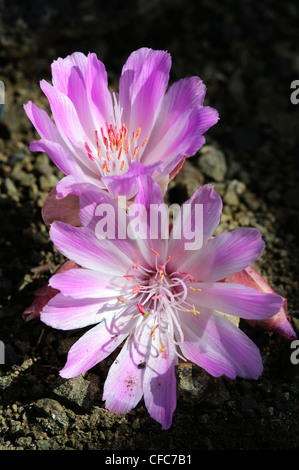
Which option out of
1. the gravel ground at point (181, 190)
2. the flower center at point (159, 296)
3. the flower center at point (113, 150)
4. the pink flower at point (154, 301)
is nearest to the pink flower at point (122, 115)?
the flower center at point (113, 150)

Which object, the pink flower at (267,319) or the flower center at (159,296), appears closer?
the flower center at (159,296)

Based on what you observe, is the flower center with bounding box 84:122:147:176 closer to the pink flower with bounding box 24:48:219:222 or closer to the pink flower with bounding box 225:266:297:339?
the pink flower with bounding box 24:48:219:222

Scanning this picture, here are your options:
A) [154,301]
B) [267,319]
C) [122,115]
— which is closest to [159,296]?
[154,301]

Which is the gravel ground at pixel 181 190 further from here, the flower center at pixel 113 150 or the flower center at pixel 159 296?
the flower center at pixel 113 150

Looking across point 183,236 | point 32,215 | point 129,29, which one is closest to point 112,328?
point 183,236

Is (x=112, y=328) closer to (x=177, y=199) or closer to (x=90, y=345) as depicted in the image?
(x=90, y=345)

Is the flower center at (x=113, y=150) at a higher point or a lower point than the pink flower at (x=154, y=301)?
higher

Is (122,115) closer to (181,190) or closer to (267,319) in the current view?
(181,190)
